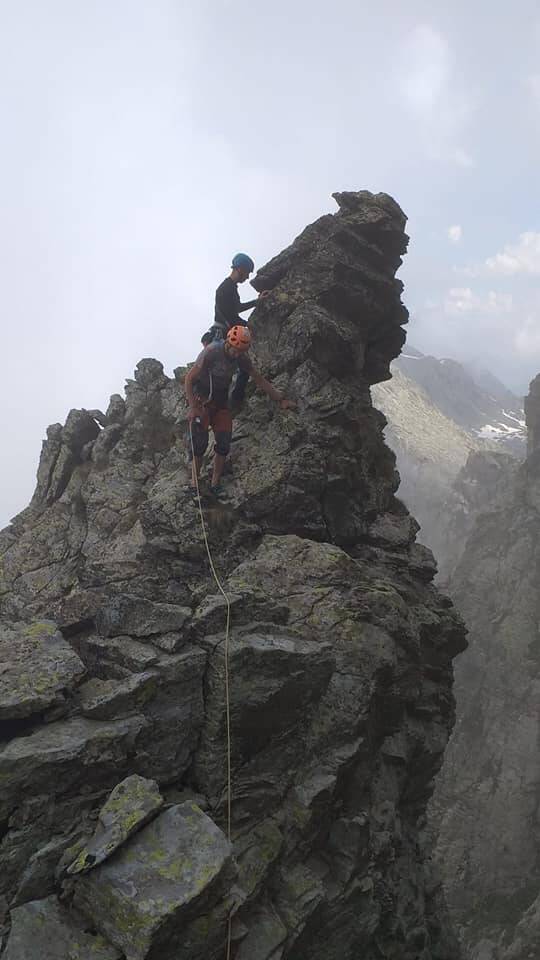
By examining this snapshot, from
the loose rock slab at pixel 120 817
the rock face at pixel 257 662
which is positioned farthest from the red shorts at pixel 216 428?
the loose rock slab at pixel 120 817

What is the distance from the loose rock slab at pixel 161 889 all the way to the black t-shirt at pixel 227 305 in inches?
546

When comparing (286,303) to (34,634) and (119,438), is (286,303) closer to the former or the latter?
(119,438)

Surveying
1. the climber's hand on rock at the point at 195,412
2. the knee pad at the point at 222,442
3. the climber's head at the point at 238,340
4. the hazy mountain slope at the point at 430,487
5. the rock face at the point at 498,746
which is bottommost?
the rock face at the point at 498,746

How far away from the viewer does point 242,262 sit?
1703cm

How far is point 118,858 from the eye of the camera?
8.01 metres

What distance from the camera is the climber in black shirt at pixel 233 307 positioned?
17000 millimetres

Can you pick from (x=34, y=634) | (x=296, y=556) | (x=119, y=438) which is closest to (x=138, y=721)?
(x=34, y=634)

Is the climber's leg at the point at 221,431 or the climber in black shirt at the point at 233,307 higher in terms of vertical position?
the climber in black shirt at the point at 233,307

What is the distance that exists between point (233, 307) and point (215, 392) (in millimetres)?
4169

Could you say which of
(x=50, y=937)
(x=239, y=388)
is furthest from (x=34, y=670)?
(x=239, y=388)

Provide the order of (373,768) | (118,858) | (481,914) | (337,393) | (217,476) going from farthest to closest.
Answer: (481,914) < (337,393) < (217,476) < (373,768) < (118,858)

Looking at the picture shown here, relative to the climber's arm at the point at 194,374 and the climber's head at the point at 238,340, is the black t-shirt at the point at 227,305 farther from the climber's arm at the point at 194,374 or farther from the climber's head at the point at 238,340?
the climber's arm at the point at 194,374

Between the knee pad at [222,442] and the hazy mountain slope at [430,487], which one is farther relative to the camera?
the hazy mountain slope at [430,487]

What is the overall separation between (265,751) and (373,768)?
4328 millimetres
